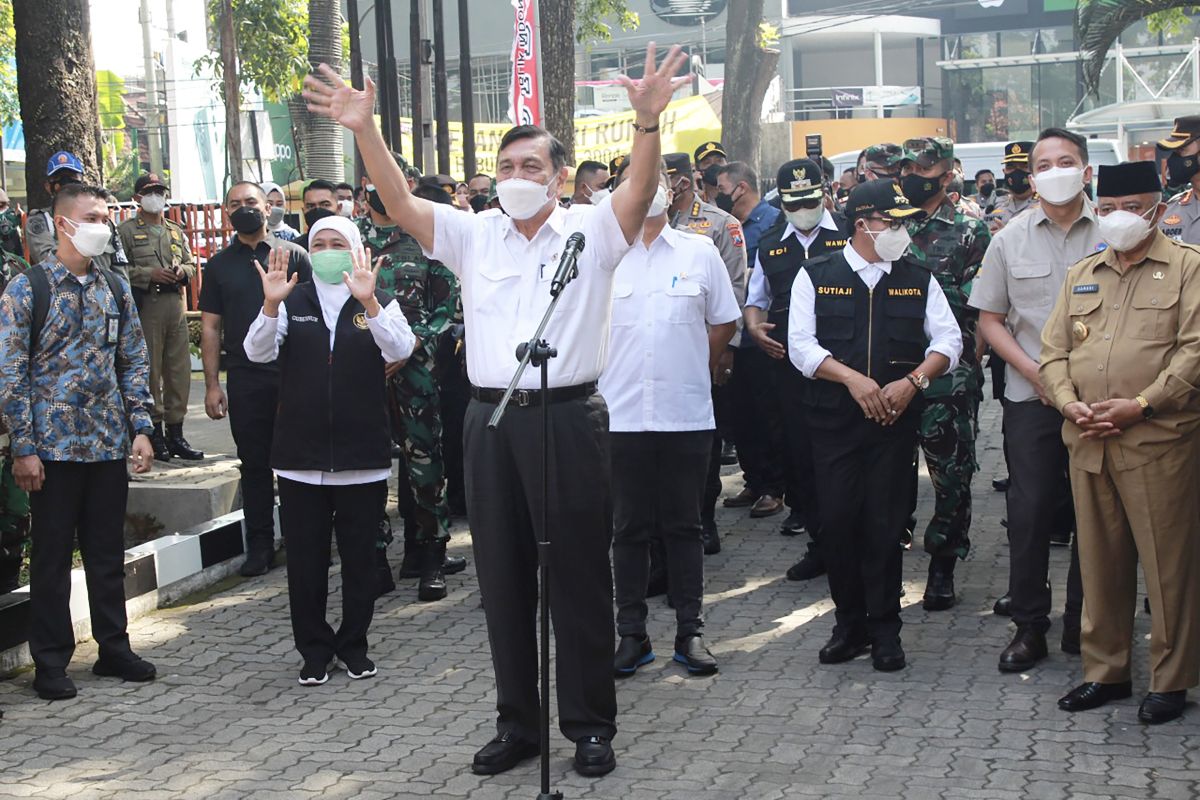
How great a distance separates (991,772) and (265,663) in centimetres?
340

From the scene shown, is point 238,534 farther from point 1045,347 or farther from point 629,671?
point 1045,347

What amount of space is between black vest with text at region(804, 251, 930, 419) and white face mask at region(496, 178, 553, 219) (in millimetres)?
1801

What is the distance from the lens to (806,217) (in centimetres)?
835

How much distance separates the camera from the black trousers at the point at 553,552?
5238mm

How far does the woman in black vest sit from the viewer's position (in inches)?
257

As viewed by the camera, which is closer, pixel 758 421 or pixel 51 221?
pixel 51 221

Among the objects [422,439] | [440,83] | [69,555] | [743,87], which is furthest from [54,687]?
[743,87]

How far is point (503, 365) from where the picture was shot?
5.23 meters

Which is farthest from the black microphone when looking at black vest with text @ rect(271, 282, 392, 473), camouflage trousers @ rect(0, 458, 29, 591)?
camouflage trousers @ rect(0, 458, 29, 591)

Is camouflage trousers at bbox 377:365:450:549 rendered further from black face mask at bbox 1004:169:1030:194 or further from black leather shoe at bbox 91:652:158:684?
black face mask at bbox 1004:169:1030:194

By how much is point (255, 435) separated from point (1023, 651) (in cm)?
442

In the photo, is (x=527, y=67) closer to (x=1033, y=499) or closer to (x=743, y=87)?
(x=1033, y=499)

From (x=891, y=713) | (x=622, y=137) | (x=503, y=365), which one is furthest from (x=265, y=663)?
(x=622, y=137)

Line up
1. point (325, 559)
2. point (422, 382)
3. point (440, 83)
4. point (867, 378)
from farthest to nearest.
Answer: point (440, 83) → point (422, 382) → point (325, 559) → point (867, 378)
